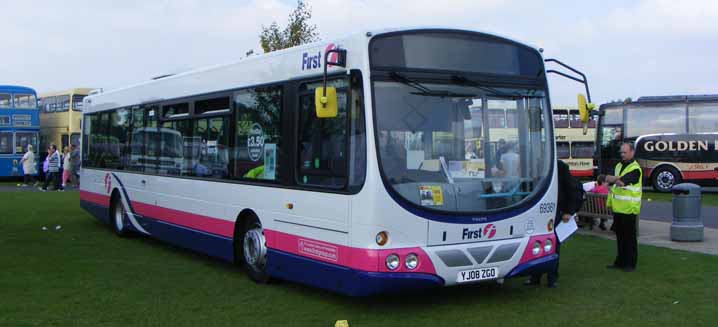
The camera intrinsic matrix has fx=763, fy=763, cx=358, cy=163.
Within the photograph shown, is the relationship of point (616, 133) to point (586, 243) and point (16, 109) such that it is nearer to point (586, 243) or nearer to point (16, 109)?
point (586, 243)

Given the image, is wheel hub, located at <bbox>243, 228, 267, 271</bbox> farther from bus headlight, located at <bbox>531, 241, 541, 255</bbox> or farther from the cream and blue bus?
bus headlight, located at <bbox>531, 241, 541, 255</bbox>

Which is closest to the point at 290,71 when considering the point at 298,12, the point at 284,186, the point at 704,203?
the point at 284,186

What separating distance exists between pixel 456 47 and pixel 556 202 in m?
2.04

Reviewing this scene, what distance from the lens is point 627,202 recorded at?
9.72 meters

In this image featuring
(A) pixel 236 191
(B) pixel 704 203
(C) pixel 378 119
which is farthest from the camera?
(B) pixel 704 203

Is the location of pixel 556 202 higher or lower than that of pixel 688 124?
lower

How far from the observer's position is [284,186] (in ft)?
27.1

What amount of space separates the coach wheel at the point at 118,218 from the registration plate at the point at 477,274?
26.2 feet

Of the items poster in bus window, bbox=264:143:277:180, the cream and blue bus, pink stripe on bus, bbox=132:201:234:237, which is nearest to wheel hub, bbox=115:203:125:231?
pink stripe on bus, bbox=132:201:234:237

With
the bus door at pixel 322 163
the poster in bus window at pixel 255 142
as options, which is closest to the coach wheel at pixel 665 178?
the poster in bus window at pixel 255 142

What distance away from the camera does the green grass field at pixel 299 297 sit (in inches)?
286

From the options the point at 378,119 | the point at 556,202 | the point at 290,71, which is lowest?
the point at 556,202

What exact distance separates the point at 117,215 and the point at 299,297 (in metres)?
6.82

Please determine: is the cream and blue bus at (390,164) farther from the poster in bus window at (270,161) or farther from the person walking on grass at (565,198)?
the person walking on grass at (565,198)
